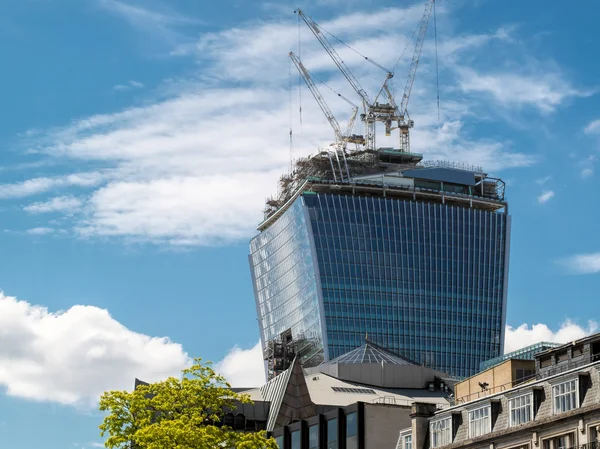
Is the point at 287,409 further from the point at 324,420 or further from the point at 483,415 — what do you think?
the point at 483,415

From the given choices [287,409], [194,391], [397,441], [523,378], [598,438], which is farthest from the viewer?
[287,409]

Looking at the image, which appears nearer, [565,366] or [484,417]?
[484,417]

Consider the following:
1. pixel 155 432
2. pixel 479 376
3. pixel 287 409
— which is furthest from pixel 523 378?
pixel 287 409

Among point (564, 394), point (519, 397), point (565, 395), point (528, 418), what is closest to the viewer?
point (565, 395)

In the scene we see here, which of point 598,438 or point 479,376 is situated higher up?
point 479,376

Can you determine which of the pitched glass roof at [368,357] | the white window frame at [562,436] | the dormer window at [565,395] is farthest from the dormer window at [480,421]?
the pitched glass roof at [368,357]

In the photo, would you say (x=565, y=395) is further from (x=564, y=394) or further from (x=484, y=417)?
(x=484, y=417)

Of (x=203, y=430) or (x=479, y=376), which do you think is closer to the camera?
(x=203, y=430)

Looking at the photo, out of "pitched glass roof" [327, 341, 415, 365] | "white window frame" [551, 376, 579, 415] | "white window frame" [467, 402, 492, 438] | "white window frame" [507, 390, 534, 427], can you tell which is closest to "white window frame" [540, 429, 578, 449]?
"white window frame" [551, 376, 579, 415]

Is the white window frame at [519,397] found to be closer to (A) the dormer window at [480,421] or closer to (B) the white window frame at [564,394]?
(B) the white window frame at [564,394]

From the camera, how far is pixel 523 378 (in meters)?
101

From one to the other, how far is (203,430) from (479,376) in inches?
1443

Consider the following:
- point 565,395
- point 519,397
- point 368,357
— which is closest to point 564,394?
point 565,395

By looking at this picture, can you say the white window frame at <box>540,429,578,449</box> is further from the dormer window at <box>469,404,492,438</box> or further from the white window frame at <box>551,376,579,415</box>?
the dormer window at <box>469,404,492,438</box>
